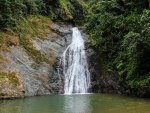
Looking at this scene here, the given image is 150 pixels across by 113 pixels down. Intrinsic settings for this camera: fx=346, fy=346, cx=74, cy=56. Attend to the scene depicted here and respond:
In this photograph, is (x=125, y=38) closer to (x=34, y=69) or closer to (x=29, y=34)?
(x=34, y=69)

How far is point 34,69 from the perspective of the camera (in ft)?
92.4

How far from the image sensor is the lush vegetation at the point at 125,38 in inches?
936

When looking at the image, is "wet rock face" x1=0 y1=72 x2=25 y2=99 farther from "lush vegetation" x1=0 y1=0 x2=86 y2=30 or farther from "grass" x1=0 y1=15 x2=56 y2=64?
"lush vegetation" x1=0 y1=0 x2=86 y2=30

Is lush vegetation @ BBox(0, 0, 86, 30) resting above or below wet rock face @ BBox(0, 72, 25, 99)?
above

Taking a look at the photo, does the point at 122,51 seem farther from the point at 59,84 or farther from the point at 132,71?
the point at 59,84

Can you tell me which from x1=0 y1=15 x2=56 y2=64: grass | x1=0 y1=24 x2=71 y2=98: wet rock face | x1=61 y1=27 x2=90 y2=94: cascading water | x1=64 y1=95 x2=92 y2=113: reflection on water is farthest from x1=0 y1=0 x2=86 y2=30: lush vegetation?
x1=64 y1=95 x2=92 y2=113: reflection on water

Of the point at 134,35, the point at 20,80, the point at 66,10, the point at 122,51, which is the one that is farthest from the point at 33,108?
the point at 66,10

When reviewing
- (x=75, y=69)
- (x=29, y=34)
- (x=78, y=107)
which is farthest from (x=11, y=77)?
(x=78, y=107)

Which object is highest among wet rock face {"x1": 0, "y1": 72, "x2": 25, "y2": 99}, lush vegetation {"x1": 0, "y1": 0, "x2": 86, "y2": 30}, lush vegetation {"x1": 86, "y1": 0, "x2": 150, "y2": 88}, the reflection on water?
lush vegetation {"x1": 0, "y1": 0, "x2": 86, "y2": 30}

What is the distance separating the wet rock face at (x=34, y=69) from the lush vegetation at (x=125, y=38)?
3.94 meters

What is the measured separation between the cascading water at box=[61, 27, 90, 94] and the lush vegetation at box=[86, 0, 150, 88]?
1621 mm

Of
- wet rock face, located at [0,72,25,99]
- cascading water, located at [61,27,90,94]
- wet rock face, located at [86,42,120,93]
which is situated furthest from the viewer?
cascading water, located at [61,27,90,94]

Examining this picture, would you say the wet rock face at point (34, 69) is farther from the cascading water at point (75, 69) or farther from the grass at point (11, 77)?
the cascading water at point (75, 69)

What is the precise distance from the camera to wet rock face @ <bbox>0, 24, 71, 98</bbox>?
84.0 ft
